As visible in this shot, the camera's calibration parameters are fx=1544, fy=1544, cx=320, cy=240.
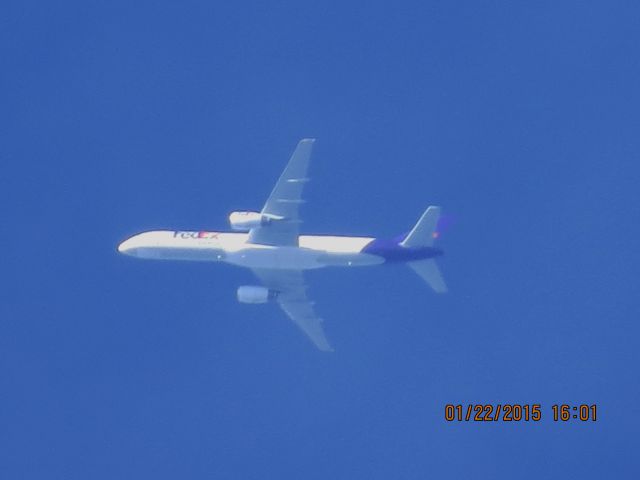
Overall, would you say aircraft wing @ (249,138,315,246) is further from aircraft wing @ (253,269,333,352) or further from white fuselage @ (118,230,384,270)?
aircraft wing @ (253,269,333,352)

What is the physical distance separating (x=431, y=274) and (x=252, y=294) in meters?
13.9

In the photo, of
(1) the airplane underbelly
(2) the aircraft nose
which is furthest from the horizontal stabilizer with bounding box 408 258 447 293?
(2) the aircraft nose

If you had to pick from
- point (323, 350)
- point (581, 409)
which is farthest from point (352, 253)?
point (581, 409)

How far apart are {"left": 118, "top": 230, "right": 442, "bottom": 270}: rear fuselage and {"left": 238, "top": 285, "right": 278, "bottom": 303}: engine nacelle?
194cm

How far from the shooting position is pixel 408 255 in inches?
4060

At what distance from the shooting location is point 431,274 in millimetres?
103250

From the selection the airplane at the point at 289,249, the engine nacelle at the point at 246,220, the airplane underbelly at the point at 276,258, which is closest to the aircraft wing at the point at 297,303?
the airplane at the point at 289,249

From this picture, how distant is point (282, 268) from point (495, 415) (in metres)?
17.9

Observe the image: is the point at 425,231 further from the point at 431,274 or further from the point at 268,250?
the point at 268,250

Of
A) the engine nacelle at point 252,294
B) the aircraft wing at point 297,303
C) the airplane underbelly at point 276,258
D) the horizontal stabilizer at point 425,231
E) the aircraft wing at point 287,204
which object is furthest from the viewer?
the aircraft wing at point 297,303

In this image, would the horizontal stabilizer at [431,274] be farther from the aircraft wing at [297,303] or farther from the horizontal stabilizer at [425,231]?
the aircraft wing at [297,303]

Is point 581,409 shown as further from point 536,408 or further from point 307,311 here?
point 307,311

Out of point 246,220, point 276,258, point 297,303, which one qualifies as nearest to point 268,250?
point 276,258

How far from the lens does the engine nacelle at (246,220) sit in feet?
344
